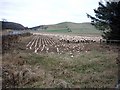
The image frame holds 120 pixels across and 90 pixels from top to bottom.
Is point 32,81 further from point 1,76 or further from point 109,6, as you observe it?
point 109,6

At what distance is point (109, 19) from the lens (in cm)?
3428

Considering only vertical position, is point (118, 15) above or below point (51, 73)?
above

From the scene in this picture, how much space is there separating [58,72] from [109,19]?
56.0 feet

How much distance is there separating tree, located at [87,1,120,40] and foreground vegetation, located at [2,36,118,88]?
10.1 meters

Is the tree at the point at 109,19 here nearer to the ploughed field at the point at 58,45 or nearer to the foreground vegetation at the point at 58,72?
the ploughed field at the point at 58,45

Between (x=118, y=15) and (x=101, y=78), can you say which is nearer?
(x=101, y=78)

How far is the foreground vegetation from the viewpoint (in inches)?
647

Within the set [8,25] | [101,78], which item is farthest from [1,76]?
[8,25]

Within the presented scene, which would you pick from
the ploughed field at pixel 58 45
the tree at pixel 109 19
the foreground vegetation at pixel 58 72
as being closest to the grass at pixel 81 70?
the foreground vegetation at pixel 58 72

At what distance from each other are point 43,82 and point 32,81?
84cm

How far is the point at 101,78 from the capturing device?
56.5 ft

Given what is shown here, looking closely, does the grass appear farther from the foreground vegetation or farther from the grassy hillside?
the grassy hillside

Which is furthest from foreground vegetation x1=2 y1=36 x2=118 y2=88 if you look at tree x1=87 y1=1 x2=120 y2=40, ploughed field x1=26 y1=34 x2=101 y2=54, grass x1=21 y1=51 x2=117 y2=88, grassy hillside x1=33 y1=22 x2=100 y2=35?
grassy hillside x1=33 y1=22 x2=100 y2=35

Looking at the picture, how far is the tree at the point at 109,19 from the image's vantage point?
Result: 32.4 m
